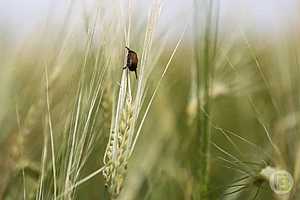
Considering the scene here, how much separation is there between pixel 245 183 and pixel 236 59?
0.58 feet

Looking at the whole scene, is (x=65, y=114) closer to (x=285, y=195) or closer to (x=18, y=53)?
(x=18, y=53)

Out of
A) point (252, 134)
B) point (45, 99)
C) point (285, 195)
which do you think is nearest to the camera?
point (285, 195)

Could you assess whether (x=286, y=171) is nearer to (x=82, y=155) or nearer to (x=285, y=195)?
(x=285, y=195)

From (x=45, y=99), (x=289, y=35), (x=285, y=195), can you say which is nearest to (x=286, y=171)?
(x=285, y=195)

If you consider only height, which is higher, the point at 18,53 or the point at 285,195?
the point at 18,53

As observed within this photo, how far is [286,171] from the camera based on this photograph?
558 mm

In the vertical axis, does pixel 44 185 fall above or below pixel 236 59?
below

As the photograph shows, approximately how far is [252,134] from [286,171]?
0.24 m

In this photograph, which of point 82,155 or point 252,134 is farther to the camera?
point 252,134

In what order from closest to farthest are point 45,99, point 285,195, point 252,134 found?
point 285,195
point 45,99
point 252,134

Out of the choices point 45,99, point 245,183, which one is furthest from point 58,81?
point 245,183

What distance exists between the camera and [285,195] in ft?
1.76

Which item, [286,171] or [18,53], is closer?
[286,171]

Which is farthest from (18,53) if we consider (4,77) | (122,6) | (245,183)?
(245,183)
